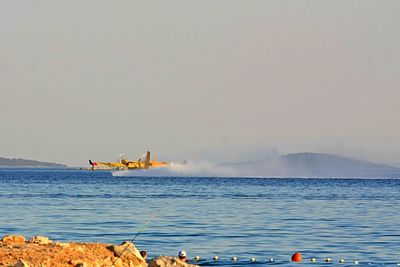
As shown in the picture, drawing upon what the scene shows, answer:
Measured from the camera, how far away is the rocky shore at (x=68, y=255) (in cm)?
2805

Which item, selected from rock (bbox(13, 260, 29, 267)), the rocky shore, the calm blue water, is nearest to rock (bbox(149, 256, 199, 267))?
the rocky shore

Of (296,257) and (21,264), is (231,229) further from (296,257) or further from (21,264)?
(21,264)

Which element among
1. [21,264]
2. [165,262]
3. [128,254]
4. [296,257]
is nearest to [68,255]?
[128,254]

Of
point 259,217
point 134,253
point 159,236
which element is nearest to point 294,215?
point 259,217

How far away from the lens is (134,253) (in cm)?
3131

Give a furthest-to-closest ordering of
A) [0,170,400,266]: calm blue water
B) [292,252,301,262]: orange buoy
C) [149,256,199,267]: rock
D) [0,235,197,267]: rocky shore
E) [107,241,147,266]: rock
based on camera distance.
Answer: [0,170,400,266]: calm blue water < [292,252,301,262]: orange buoy < [149,256,199,267]: rock < [107,241,147,266]: rock < [0,235,197,267]: rocky shore

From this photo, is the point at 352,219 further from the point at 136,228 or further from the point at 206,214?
the point at 136,228

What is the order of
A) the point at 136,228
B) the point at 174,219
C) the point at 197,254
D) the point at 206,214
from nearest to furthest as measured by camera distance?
the point at 197,254
the point at 136,228
the point at 174,219
the point at 206,214

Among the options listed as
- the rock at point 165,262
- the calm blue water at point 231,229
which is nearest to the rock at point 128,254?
the rock at point 165,262

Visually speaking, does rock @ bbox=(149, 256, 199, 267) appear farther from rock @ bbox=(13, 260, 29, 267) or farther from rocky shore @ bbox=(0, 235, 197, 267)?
rock @ bbox=(13, 260, 29, 267)

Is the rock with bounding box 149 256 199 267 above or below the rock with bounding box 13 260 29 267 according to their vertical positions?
below

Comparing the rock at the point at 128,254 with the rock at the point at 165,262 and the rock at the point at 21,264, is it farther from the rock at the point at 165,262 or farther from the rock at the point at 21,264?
the rock at the point at 21,264

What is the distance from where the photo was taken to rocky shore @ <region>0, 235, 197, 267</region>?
2805 centimetres

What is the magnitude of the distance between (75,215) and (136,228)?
41.8 feet
